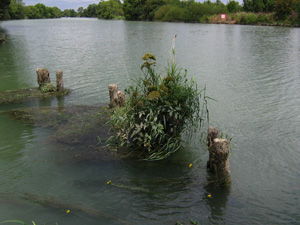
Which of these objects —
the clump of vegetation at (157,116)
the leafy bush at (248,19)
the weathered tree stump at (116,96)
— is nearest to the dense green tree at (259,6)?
the leafy bush at (248,19)

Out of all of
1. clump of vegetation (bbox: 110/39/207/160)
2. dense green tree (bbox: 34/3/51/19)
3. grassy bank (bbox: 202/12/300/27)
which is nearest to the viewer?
clump of vegetation (bbox: 110/39/207/160)

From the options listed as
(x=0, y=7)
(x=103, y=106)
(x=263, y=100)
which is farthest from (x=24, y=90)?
(x=0, y=7)

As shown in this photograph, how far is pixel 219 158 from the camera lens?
5.24 metres

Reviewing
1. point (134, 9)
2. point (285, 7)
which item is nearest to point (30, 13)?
point (134, 9)

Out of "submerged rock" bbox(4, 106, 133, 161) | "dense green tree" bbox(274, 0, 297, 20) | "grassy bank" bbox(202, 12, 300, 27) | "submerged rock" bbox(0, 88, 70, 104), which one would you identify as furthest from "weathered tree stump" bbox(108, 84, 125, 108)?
"dense green tree" bbox(274, 0, 297, 20)

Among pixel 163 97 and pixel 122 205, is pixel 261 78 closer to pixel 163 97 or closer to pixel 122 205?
pixel 163 97

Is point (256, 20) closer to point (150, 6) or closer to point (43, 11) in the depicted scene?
point (150, 6)

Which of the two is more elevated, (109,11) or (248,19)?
(109,11)

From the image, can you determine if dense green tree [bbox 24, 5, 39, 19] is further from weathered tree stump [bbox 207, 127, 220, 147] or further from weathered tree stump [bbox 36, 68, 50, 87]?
weathered tree stump [bbox 207, 127, 220, 147]

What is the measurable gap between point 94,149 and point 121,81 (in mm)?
6627

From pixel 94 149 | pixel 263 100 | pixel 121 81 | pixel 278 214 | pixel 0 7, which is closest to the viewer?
pixel 278 214

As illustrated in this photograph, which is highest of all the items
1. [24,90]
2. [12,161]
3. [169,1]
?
[169,1]

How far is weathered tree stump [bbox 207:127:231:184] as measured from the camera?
5.07 m

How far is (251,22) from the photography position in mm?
56375
